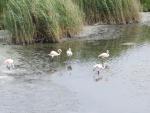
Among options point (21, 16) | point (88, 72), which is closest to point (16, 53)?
point (21, 16)

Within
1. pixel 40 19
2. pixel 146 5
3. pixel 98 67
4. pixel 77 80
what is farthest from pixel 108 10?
pixel 77 80

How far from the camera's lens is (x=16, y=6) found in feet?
62.8

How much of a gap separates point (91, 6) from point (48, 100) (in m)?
10.1

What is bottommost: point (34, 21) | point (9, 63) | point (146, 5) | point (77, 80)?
point (77, 80)

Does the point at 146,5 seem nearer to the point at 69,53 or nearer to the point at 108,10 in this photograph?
the point at 108,10

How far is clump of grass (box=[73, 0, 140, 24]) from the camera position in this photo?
22.5 m

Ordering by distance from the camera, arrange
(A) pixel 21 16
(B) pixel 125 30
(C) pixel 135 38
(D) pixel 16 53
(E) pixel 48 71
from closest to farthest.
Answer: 1. (E) pixel 48 71
2. (D) pixel 16 53
3. (A) pixel 21 16
4. (C) pixel 135 38
5. (B) pixel 125 30

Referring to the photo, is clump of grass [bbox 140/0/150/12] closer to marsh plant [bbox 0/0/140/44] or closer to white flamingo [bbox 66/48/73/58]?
marsh plant [bbox 0/0/140/44]

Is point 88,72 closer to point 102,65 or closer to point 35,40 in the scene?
point 102,65

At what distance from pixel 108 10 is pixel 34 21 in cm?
407

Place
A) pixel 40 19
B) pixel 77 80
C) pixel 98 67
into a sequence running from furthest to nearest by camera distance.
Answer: pixel 40 19
pixel 98 67
pixel 77 80

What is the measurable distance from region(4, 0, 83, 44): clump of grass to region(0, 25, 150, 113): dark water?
0.47 meters

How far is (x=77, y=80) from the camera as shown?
14.7m

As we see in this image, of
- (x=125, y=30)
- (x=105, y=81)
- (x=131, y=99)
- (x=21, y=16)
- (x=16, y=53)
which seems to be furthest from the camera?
(x=125, y=30)
